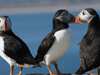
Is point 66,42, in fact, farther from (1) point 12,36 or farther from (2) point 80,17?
(1) point 12,36

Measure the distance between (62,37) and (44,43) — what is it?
262mm

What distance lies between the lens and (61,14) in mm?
5578

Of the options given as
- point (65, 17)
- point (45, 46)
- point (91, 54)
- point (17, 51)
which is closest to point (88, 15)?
point (65, 17)

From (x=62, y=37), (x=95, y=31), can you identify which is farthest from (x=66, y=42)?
(x=95, y=31)

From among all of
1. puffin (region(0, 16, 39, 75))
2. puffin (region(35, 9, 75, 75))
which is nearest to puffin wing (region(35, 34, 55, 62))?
puffin (region(35, 9, 75, 75))

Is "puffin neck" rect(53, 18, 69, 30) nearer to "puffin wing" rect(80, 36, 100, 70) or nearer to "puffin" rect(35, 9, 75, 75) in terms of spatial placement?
"puffin" rect(35, 9, 75, 75)

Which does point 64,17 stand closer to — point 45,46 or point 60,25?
point 60,25

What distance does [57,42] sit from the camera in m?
5.52

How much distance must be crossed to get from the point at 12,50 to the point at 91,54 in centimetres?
110

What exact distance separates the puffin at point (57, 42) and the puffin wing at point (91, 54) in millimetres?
400

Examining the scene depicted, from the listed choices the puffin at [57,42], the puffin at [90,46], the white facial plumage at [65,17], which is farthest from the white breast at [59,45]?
the puffin at [90,46]

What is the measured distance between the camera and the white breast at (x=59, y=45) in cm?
549

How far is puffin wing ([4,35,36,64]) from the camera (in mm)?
5484

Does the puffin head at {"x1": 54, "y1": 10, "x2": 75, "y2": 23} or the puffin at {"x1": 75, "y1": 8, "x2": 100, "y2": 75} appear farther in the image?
the puffin head at {"x1": 54, "y1": 10, "x2": 75, "y2": 23}
